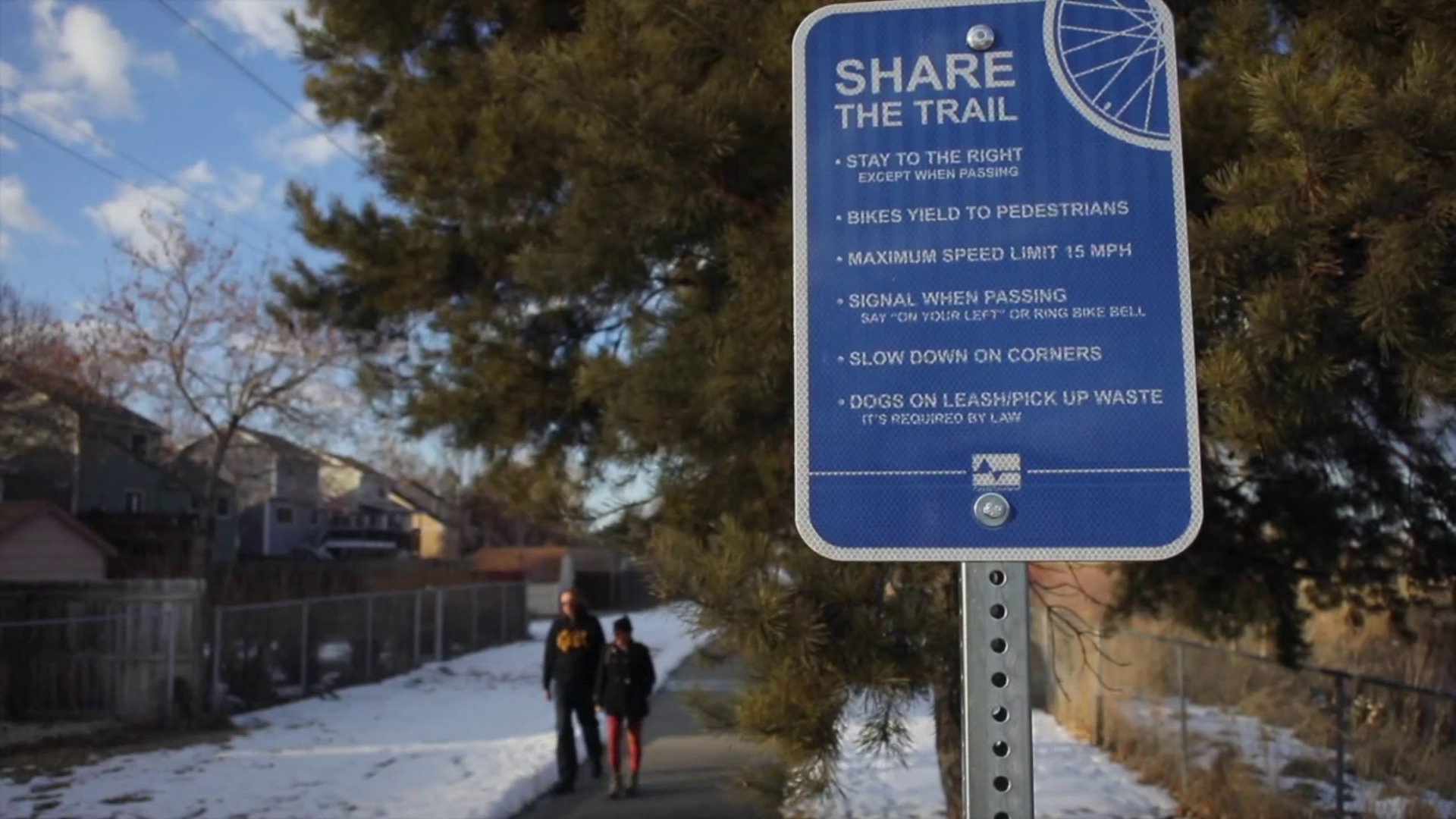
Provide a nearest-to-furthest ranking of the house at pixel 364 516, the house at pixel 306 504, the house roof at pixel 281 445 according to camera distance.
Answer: the house roof at pixel 281 445
the house at pixel 306 504
the house at pixel 364 516

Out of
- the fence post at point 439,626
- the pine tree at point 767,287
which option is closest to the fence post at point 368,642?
the fence post at point 439,626

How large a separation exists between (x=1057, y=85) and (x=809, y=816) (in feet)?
12.6

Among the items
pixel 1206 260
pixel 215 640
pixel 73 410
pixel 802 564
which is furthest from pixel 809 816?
pixel 73 410

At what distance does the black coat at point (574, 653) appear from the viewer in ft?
40.2

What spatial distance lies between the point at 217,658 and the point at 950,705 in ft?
40.6

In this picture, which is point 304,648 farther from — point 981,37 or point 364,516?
point 364,516

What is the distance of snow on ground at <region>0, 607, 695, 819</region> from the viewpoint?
34.2ft

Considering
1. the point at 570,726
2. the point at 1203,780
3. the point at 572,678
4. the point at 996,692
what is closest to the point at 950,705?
the point at 996,692

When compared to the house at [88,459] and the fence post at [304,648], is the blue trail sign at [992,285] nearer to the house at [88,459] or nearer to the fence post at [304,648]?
the fence post at [304,648]

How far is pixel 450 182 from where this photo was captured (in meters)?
7.41

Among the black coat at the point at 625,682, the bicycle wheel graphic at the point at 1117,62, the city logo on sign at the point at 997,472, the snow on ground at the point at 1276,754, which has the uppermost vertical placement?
the bicycle wheel graphic at the point at 1117,62

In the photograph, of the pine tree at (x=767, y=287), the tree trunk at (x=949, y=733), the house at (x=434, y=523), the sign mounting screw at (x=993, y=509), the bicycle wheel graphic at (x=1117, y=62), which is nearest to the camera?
the sign mounting screw at (x=993, y=509)

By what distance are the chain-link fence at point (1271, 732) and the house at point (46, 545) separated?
20.5m

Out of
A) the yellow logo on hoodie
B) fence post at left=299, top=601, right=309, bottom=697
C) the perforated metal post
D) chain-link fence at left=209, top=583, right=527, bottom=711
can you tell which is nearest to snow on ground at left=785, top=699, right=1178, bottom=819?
the yellow logo on hoodie
